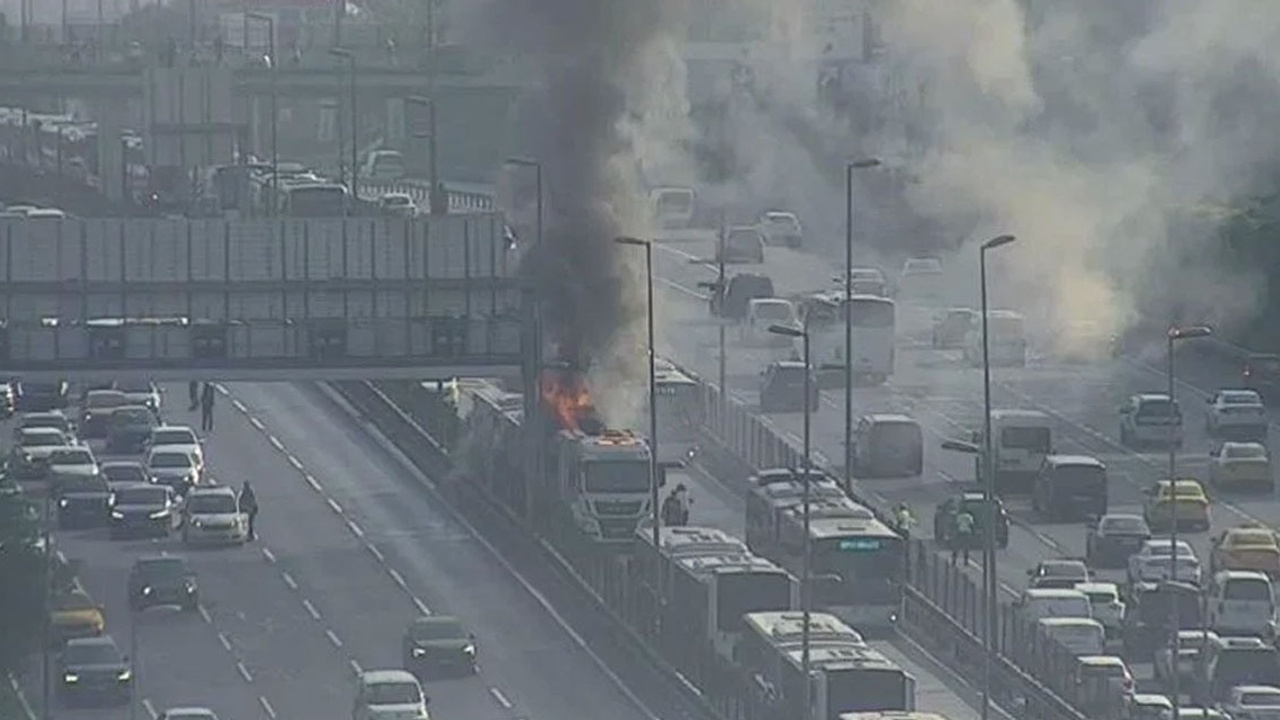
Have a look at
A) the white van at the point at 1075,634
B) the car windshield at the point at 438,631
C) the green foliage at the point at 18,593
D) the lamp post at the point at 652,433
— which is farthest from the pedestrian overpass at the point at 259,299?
the white van at the point at 1075,634

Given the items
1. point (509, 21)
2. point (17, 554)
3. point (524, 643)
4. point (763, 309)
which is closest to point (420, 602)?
point (524, 643)

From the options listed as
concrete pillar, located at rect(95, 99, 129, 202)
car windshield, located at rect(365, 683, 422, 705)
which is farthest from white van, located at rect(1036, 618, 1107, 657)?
concrete pillar, located at rect(95, 99, 129, 202)

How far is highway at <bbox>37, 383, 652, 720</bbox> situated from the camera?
64.0 metres

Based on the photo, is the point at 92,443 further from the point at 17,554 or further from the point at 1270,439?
the point at 17,554

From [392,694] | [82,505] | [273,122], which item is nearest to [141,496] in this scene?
[82,505]

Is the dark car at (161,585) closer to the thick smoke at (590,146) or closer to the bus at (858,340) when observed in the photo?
the thick smoke at (590,146)

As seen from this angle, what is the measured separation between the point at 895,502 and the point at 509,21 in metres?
12.3

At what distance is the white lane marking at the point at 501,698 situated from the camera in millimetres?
62906

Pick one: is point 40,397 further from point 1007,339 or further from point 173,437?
point 1007,339

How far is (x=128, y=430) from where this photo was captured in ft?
296

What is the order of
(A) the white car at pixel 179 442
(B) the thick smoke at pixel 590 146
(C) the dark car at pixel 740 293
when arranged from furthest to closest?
(C) the dark car at pixel 740 293, (A) the white car at pixel 179 442, (B) the thick smoke at pixel 590 146

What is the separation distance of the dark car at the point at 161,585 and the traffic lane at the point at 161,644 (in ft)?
0.48

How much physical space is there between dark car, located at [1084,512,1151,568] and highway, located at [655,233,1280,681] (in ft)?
2.26

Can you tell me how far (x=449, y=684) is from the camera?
64938 mm
